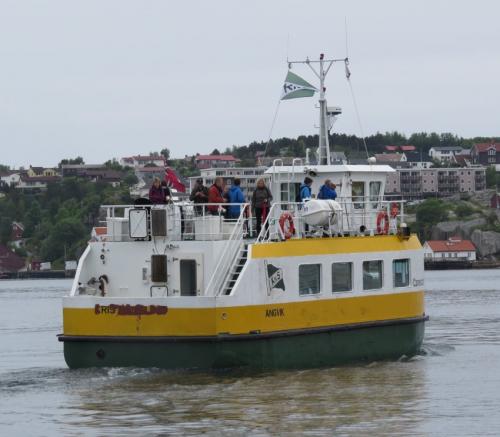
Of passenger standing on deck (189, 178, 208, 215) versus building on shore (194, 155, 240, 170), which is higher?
building on shore (194, 155, 240, 170)

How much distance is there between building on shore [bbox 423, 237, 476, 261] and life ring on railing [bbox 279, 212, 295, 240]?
132m

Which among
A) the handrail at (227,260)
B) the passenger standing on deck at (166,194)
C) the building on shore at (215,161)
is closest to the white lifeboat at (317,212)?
the handrail at (227,260)

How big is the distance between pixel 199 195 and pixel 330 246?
265cm

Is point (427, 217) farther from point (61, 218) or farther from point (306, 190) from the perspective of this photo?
point (306, 190)

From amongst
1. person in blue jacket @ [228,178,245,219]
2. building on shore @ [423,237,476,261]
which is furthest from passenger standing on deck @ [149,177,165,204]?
building on shore @ [423,237,476,261]

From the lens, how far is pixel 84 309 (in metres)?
26.0

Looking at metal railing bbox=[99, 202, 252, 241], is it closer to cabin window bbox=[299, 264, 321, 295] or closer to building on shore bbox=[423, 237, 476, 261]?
cabin window bbox=[299, 264, 321, 295]

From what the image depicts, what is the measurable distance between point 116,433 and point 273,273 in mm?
5787

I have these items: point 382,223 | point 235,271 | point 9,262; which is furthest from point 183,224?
point 9,262

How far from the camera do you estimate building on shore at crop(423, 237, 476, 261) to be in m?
159

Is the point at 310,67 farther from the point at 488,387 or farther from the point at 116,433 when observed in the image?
the point at 116,433

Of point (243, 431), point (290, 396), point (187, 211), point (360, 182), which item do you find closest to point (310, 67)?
point (360, 182)

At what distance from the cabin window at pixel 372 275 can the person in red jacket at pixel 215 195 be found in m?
3.07

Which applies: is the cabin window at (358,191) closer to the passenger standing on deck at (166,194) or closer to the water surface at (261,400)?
the water surface at (261,400)
